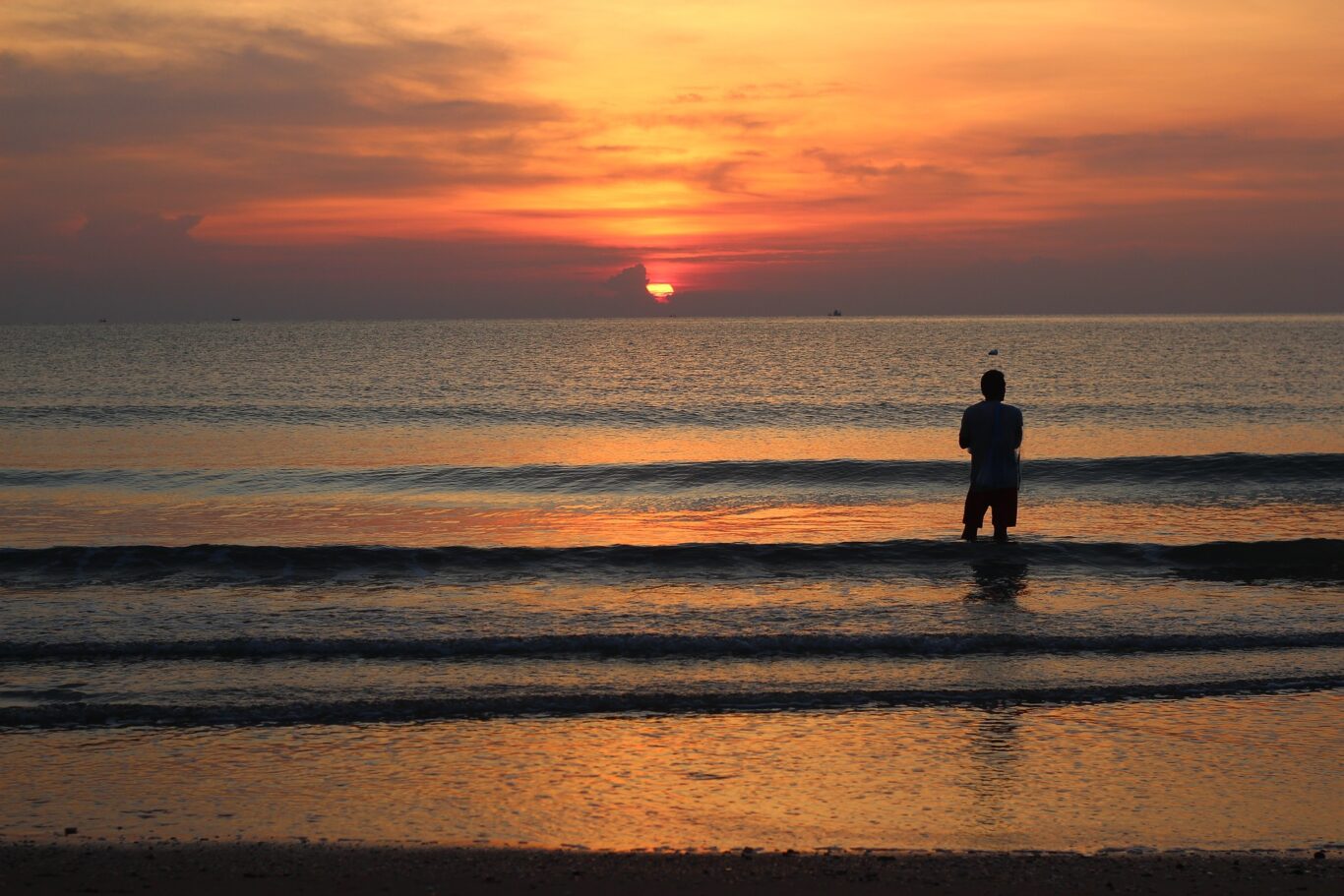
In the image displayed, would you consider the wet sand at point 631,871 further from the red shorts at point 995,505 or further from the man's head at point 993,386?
the red shorts at point 995,505

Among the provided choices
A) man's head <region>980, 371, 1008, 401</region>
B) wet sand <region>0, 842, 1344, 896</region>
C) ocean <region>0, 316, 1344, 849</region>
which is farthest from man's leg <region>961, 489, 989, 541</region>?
wet sand <region>0, 842, 1344, 896</region>

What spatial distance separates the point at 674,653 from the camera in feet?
30.2

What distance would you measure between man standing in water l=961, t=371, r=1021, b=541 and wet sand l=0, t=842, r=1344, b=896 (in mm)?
6867

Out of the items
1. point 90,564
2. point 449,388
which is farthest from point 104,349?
point 90,564

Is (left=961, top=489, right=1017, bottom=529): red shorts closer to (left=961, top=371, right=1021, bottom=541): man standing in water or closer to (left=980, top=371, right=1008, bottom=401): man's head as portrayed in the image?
(left=961, top=371, right=1021, bottom=541): man standing in water

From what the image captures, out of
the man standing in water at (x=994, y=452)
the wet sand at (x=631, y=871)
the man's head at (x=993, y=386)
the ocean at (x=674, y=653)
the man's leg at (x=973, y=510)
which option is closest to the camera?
the wet sand at (x=631, y=871)

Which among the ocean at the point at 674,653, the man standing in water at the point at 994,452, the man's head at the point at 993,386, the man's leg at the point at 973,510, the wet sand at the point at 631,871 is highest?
the man's head at the point at 993,386

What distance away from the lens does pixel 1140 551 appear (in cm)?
1390

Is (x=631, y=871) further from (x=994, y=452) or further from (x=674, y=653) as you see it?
(x=994, y=452)

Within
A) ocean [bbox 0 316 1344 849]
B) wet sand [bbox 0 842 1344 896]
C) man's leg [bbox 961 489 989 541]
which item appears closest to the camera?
wet sand [bbox 0 842 1344 896]

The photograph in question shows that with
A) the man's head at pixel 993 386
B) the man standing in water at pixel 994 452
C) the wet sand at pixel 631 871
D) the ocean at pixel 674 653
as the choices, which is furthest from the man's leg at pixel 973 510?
the wet sand at pixel 631 871

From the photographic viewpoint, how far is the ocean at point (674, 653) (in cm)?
586

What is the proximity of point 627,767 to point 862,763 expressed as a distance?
1.26 metres

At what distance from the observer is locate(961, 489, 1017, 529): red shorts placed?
12.2 meters
